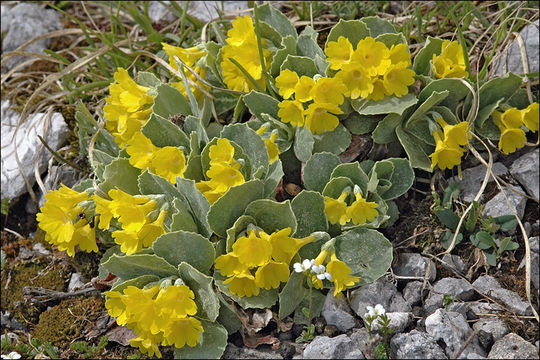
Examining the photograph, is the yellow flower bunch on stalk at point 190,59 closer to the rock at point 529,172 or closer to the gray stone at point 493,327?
the rock at point 529,172

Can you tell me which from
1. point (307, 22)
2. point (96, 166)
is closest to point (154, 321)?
point (96, 166)

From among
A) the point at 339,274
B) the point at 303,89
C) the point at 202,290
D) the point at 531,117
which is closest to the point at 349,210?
the point at 339,274

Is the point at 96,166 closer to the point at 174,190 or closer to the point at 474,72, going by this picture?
the point at 174,190

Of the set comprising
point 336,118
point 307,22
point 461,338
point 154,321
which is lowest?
point 461,338

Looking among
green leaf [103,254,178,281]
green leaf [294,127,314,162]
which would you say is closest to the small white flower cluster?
green leaf [103,254,178,281]

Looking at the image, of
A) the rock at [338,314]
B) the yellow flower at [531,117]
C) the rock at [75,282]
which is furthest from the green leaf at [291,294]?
the yellow flower at [531,117]

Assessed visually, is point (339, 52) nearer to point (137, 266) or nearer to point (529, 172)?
point (529, 172)

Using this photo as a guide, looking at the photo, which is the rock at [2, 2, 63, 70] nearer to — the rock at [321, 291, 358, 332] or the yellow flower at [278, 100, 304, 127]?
the yellow flower at [278, 100, 304, 127]

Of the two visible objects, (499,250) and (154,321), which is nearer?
(154,321)
